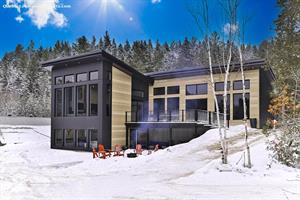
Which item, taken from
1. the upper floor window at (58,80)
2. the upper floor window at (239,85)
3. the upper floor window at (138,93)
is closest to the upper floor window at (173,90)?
the upper floor window at (138,93)

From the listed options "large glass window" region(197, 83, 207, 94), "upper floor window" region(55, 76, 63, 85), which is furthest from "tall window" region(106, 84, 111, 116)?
"large glass window" region(197, 83, 207, 94)

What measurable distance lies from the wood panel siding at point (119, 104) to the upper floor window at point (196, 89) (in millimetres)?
4804

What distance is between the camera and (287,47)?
1117 cm

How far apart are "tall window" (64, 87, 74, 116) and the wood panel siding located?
3.05 meters

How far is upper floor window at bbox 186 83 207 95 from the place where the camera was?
1948cm

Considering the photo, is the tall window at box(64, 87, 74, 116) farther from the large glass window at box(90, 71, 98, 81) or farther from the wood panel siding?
the wood panel siding

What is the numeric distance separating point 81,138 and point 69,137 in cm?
119

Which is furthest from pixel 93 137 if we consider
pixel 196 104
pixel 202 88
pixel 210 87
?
pixel 210 87

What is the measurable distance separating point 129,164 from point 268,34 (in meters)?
9.35

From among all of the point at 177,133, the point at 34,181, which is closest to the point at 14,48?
the point at 177,133

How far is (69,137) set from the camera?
1789cm

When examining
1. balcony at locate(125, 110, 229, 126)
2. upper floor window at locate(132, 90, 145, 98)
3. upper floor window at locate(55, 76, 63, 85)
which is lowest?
balcony at locate(125, 110, 229, 126)

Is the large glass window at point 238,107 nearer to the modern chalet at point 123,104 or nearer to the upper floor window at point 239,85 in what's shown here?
the modern chalet at point 123,104

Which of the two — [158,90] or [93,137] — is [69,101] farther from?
[158,90]
